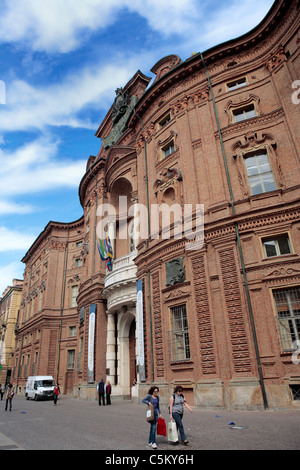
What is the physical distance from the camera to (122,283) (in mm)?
22844

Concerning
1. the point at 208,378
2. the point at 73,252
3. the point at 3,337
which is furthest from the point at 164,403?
the point at 3,337

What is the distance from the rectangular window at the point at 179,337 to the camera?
16609 millimetres

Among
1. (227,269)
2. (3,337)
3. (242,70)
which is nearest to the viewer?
(227,269)

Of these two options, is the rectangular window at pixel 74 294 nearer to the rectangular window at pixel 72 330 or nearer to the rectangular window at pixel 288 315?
the rectangular window at pixel 72 330

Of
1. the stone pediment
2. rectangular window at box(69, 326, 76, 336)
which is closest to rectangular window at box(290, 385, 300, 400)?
the stone pediment

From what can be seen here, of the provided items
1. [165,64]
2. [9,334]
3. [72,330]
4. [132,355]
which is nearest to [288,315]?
[132,355]

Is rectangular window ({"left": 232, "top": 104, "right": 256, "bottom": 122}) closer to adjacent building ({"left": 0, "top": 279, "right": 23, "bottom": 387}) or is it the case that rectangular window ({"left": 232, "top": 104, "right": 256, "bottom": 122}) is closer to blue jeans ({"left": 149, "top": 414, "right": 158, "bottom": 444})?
blue jeans ({"left": 149, "top": 414, "right": 158, "bottom": 444})

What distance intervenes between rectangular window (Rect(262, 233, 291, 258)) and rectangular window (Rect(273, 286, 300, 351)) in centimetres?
178

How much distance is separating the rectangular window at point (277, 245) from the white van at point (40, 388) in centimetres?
2511

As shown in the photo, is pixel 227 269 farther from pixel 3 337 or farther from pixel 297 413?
pixel 3 337

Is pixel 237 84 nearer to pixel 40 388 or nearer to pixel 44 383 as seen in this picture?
pixel 40 388

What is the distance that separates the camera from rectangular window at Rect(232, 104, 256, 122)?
18.9m

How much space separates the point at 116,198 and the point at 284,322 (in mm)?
19295
